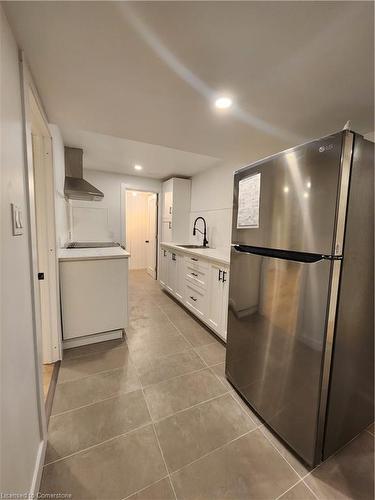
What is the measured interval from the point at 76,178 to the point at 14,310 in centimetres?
252

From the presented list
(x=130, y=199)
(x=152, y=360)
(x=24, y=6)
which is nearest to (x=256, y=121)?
(x=24, y=6)

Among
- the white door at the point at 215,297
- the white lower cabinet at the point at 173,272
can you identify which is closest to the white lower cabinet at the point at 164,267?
the white lower cabinet at the point at 173,272

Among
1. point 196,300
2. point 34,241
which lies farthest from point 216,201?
point 34,241

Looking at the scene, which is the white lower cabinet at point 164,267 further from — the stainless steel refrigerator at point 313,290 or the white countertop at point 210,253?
the stainless steel refrigerator at point 313,290

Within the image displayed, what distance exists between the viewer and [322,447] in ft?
3.66

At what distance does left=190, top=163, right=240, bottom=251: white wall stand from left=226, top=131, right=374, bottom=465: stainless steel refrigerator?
63.4 inches

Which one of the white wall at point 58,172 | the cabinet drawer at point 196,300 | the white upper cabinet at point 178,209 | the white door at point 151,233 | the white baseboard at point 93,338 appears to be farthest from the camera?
the white door at point 151,233

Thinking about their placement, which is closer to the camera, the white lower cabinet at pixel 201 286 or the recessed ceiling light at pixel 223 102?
the recessed ceiling light at pixel 223 102

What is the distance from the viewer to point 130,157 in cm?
296

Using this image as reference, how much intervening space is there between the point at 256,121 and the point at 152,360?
224 centimetres

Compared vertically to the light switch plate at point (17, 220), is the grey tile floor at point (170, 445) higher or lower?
lower

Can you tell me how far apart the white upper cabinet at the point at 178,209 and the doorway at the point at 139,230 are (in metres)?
1.27

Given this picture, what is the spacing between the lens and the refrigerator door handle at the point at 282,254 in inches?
40.5

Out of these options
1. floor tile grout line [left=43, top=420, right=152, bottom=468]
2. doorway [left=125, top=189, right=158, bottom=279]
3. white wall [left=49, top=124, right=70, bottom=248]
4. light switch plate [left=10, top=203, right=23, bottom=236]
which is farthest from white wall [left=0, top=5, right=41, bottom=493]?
doorway [left=125, top=189, right=158, bottom=279]
